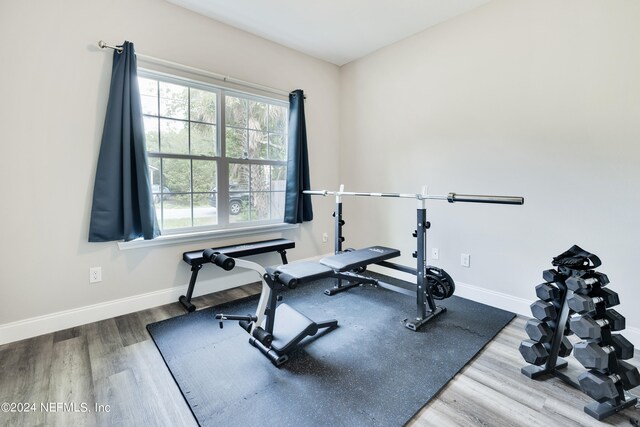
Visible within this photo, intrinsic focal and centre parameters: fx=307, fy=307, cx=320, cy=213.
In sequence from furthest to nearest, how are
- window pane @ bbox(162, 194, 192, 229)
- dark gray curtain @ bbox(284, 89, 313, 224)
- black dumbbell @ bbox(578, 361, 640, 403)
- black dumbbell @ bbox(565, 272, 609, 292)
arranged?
dark gray curtain @ bbox(284, 89, 313, 224) < window pane @ bbox(162, 194, 192, 229) < black dumbbell @ bbox(565, 272, 609, 292) < black dumbbell @ bbox(578, 361, 640, 403)

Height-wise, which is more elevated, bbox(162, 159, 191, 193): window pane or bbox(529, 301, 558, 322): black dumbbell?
bbox(162, 159, 191, 193): window pane

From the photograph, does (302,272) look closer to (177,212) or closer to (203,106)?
(177,212)

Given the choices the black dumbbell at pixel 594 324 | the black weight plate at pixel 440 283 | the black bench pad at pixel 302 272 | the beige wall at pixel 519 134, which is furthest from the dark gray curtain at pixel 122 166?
the black dumbbell at pixel 594 324

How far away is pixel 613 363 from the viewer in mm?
1436

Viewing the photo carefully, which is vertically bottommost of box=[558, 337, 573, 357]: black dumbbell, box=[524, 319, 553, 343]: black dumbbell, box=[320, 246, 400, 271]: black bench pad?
box=[558, 337, 573, 357]: black dumbbell

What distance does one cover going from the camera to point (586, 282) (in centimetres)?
152

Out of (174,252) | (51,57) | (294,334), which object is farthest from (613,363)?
(51,57)

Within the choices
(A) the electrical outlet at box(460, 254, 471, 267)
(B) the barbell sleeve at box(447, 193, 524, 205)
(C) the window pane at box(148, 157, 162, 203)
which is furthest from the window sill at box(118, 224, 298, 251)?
(B) the barbell sleeve at box(447, 193, 524, 205)

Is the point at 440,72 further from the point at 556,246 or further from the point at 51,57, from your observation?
the point at 51,57

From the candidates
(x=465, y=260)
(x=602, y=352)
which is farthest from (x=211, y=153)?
(x=602, y=352)

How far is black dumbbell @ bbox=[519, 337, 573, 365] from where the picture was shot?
1.68 m

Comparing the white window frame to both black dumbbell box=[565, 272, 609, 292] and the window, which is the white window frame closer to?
the window

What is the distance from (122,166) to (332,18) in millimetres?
2224

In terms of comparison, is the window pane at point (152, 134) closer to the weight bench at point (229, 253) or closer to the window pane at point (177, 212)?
the window pane at point (177, 212)
